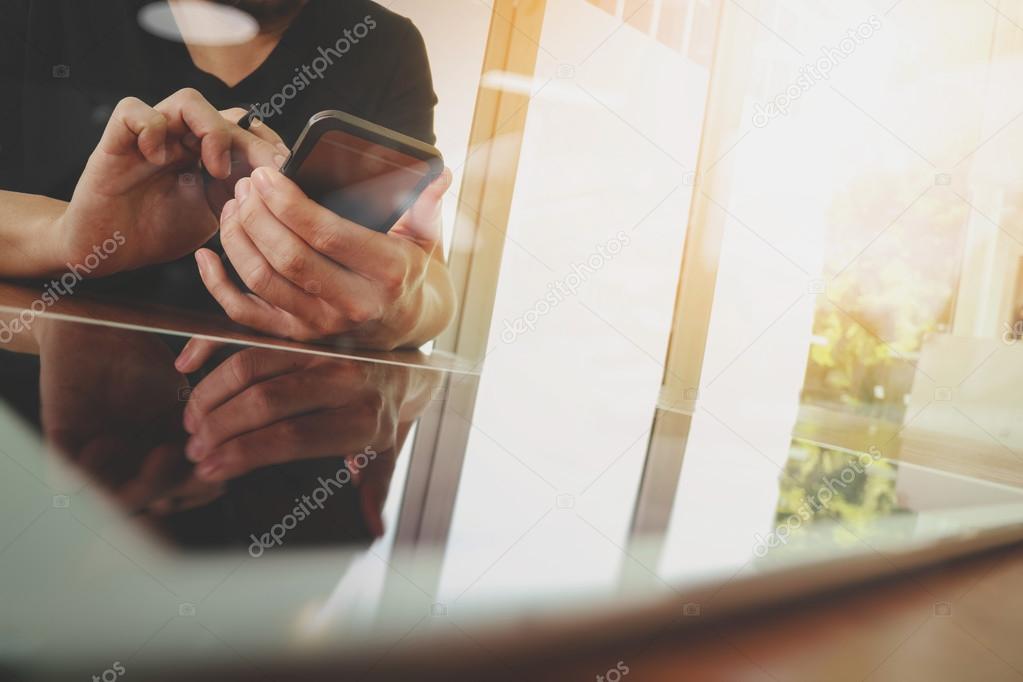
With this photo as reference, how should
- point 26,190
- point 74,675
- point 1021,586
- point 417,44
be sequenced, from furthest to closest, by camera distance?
point 417,44, point 26,190, point 1021,586, point 74,675

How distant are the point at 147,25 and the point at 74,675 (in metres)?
1.88

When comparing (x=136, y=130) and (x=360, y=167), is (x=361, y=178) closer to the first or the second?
(x=360, y=167)

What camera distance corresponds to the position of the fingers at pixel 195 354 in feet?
1.50

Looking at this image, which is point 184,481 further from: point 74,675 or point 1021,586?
point 1021,586

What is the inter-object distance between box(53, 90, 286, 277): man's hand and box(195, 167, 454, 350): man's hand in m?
0.09

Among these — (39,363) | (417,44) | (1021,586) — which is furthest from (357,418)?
(417,44)

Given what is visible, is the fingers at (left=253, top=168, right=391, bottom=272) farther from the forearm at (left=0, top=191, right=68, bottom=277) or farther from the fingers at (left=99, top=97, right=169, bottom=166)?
the forearm at (left=0, top=191, right=68, bottom=277)

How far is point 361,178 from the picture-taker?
0.81 meters

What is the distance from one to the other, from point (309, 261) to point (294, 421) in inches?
24.9

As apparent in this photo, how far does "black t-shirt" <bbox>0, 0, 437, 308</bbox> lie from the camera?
1.49 meters

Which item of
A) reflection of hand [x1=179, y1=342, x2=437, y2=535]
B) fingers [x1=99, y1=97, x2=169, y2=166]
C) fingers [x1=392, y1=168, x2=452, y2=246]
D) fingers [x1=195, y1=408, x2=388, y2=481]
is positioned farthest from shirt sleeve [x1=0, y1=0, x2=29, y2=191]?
fingers [x1=195, y1=408, x2=388, y2=481]

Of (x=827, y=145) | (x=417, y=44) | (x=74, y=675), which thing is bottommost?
(x=74, y=675)

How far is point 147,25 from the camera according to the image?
158 cm

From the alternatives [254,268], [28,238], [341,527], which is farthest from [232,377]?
[28,238]
